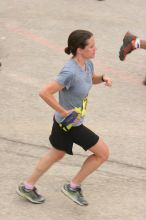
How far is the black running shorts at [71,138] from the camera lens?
14.7 feet

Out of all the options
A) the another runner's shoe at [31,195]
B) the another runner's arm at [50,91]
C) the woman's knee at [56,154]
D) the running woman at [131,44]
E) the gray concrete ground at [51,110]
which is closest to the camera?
the another runner's arm at [50,91]

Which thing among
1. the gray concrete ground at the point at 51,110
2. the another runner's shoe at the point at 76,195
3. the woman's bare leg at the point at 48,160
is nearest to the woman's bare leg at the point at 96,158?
the another runner's shoe at the point at 76,195

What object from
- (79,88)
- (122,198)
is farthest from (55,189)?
(79,88)

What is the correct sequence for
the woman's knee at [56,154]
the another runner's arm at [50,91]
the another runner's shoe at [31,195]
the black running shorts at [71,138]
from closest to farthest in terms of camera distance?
1. the another runner's arm at [50,91]
2. the black running shorts at [71,138]
3. the woman's knee at [56,154]
4. the another runner's shoe at [31,195]

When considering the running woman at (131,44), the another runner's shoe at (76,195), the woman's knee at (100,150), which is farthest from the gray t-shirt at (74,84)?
the running woman at (131,44)

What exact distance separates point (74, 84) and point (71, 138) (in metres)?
0.53

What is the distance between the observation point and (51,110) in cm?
644

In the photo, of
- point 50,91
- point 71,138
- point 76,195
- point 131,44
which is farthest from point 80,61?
point 131,44

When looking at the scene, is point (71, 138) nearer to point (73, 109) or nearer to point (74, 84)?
point (73, 109)

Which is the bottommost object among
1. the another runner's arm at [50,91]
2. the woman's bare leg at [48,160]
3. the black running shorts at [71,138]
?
the woman's bare leg at [48,160]

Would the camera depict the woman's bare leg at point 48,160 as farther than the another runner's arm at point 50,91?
Yes

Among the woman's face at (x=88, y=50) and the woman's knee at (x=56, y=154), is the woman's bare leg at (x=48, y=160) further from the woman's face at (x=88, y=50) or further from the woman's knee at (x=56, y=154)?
the woman's face at (x=88, y=50)

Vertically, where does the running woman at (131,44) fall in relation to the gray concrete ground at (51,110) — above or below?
above

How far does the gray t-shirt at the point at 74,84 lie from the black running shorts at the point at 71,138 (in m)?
0.08
